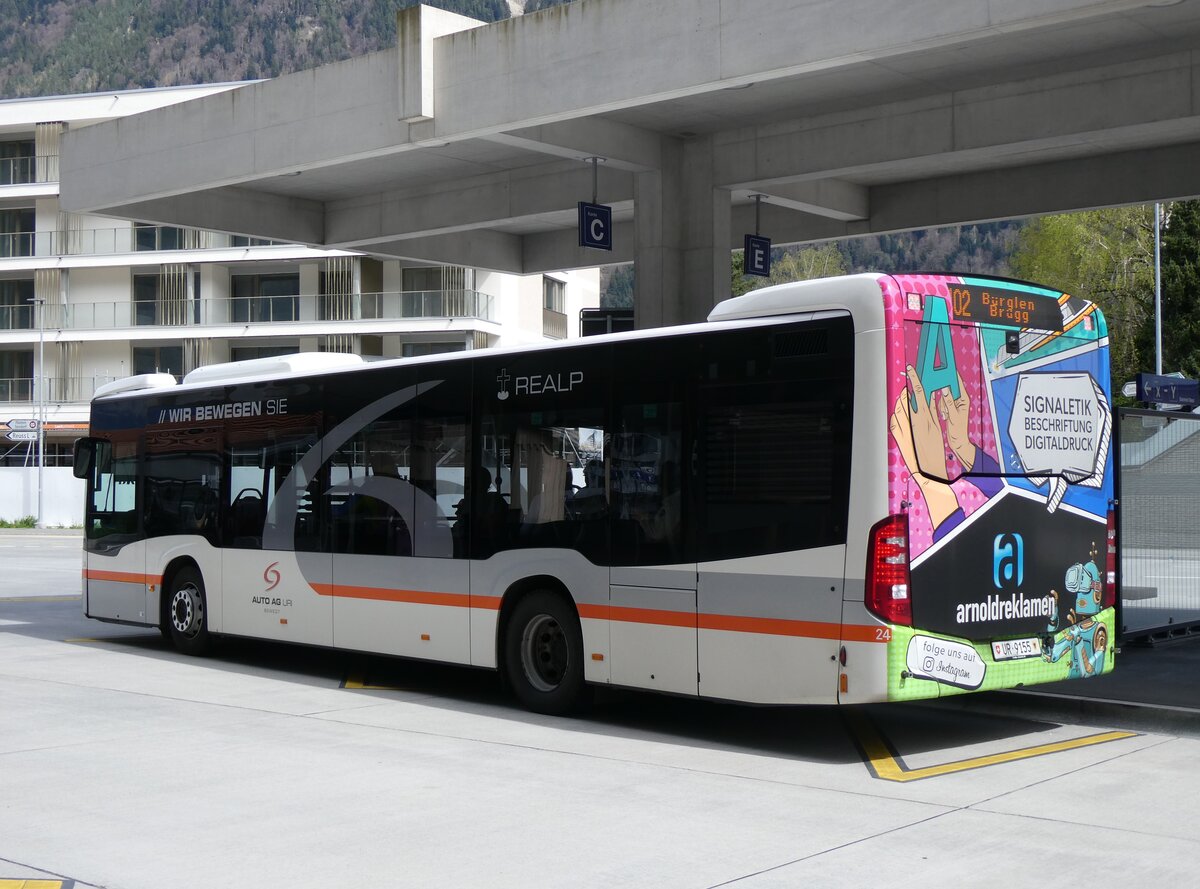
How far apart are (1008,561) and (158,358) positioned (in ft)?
182

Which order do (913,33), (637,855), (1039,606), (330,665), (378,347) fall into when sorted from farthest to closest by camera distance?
1. (378,347)
2. (330,665)
3. (913,33)
4. (1039,606)
5. (637,855)

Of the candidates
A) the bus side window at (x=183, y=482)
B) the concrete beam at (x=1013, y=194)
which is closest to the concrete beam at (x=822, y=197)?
the concrete beam at (x=1013, y=194)

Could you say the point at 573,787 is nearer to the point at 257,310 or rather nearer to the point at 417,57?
the point at 417,57

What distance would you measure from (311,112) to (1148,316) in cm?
5131

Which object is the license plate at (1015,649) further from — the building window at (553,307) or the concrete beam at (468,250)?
the building window at (553,307)

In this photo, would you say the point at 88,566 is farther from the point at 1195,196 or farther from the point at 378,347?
the point at 378,347

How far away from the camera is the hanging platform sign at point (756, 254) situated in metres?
21.2

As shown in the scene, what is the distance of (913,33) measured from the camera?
42.0 ft

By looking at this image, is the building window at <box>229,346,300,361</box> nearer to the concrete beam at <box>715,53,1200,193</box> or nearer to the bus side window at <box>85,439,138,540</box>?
the bus side window at <box>85,439,138,540</box>

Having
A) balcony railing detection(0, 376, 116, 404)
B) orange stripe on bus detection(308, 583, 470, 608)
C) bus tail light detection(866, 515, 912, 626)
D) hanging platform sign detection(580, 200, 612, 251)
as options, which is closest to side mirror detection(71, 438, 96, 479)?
orange stripe on bus detection(308, 583, 470, 608)

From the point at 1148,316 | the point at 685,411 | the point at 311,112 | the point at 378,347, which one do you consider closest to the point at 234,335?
the point at 378,347

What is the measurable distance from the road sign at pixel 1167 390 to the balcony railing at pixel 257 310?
4072 centimetres

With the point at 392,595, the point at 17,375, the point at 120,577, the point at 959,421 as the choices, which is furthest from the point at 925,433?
the point at 17,375

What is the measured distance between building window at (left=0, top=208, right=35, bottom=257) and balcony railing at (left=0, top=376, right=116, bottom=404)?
5.57 m
